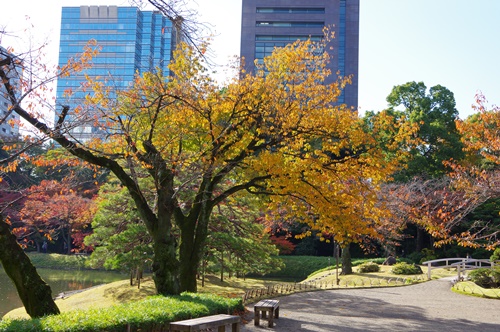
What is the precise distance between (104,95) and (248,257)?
967cm

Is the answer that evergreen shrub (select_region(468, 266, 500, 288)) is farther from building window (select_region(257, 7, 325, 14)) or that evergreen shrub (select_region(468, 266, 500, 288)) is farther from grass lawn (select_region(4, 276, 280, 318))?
building window (select_region(257, 7, 325, 14))

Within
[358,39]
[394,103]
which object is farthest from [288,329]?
[358,39]

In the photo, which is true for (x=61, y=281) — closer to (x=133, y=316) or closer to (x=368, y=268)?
(x=368, y=268)

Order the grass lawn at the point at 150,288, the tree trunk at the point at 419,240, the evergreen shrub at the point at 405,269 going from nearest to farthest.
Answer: the grass lawn at the point at 150,288 < the evergreen shrub at the point at 405,269 < the tree trunk at the point at 419,240

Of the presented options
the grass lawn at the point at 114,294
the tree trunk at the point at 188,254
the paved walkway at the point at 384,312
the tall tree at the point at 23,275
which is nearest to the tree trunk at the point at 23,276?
the tall tree at the point at 23,275

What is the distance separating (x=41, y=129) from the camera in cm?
895

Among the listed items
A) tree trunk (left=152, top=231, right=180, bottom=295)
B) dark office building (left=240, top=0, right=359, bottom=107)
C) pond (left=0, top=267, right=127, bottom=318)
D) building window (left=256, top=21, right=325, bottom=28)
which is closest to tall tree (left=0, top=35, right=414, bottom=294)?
tree trunk (left=152, top=231, right=180, bottom=295)

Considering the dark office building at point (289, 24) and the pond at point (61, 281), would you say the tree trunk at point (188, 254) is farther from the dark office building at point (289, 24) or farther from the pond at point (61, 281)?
the dark office building at point (289, 24)

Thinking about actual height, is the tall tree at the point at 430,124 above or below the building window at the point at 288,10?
below

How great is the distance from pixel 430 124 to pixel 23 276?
109ft

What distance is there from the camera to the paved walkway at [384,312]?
11.2 metres

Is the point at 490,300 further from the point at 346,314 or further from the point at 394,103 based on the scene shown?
the point at 394,103

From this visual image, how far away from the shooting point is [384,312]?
45.5 ft

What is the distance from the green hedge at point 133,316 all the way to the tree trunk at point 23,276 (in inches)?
38.3
